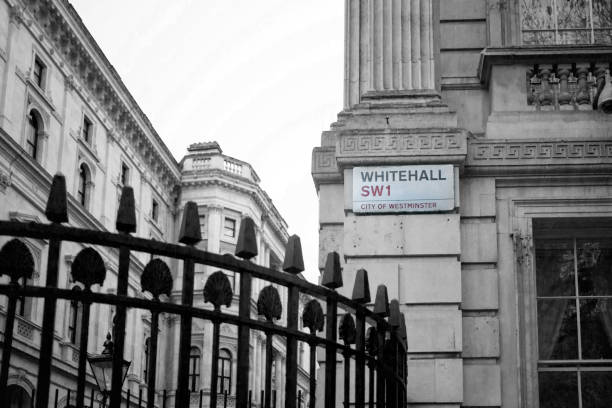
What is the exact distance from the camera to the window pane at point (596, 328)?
10.8m

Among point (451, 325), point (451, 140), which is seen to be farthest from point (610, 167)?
point (451, 325)

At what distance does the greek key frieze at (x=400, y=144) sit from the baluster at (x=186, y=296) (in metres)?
5.94

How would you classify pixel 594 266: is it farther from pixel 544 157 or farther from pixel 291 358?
pixel 291 358

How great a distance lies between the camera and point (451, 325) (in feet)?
33.4

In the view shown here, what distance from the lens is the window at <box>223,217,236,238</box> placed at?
64750 mm

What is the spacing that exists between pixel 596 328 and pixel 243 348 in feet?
21.5

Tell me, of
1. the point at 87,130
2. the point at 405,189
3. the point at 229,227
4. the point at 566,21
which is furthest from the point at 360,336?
the point at 229,227

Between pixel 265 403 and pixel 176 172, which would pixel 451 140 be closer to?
pixel 265 403

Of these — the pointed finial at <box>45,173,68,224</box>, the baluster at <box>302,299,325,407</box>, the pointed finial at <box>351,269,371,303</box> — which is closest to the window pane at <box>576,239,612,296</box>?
the pointed finial at <box>351,269,371,303</box>

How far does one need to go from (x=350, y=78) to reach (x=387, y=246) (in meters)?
2.23

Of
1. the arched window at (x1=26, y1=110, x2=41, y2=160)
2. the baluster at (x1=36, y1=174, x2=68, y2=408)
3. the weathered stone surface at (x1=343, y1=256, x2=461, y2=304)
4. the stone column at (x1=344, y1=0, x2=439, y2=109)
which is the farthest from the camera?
the arched window at (x1=26, y1=110, x2=41, y2=160)

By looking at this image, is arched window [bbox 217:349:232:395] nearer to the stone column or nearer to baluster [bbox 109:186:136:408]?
the stone column

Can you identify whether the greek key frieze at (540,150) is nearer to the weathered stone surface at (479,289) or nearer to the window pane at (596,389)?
the weathered stone surface at (479,289)

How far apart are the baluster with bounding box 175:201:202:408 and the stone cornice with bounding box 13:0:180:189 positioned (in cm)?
3148
